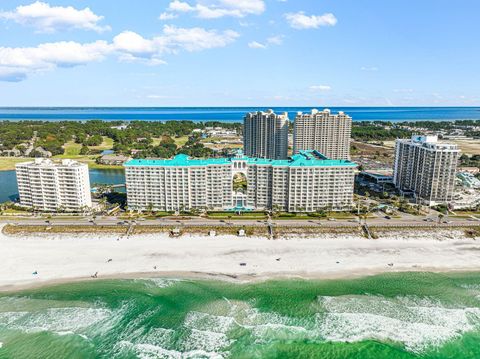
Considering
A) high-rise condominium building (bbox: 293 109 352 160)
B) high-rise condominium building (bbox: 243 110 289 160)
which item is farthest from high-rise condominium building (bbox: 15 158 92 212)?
high-rise condominium building (bbox: 293 109 352 160)

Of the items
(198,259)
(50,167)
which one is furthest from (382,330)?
(50,167)

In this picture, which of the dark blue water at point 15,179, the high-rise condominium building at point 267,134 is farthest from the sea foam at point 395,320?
the high-rise condominium building at point 267,134

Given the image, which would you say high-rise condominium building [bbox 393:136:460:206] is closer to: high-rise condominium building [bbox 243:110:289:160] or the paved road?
the paved road

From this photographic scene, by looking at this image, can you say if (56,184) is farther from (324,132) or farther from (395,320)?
(324,132)

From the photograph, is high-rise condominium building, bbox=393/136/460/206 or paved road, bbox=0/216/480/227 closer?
paved road, bbox=0/216/480/227

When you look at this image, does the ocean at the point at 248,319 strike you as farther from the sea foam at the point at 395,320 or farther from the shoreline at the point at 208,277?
the shoreline at the point at 208,277

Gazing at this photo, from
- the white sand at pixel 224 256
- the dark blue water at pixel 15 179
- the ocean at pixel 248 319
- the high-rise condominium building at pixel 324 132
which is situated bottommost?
the ocean at pixel 248 319

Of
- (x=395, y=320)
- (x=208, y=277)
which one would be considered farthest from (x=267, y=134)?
(x=395, y=320)
